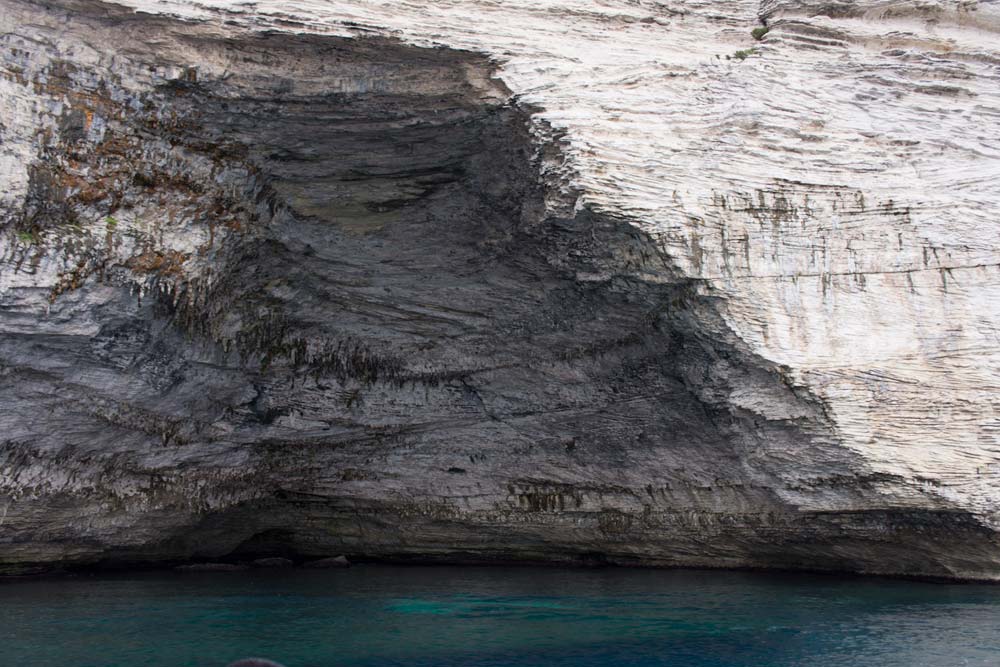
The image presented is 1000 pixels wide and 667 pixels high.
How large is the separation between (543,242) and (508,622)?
5.03m

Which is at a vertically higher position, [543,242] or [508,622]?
[543,242]

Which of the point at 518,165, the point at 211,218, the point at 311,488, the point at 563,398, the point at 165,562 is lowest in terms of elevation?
the point at 165,562

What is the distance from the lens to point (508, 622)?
10.2m

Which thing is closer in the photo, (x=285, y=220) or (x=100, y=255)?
(x=100, y=255)

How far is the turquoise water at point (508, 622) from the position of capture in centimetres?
838

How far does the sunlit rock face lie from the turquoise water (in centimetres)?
116

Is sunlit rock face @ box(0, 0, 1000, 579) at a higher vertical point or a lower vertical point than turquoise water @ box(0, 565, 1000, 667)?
higher

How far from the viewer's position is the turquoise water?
8.38 meters

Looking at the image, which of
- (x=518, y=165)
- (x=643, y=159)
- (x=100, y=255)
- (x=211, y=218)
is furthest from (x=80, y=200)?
(x=643, y=159)

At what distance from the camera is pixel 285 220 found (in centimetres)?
1178

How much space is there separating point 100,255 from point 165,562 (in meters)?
7.77

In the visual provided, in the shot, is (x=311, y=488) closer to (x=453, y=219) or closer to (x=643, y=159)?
(x=453, y=219)

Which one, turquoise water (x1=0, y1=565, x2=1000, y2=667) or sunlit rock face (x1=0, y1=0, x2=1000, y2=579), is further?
sunlit rock face (x1=0, y1=0, x2=1000, y2=579)

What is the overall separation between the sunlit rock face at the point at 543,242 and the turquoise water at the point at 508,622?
3.82 ft
